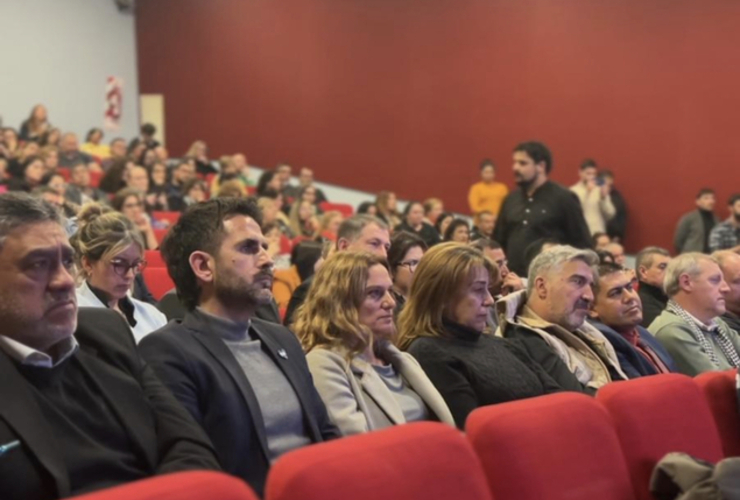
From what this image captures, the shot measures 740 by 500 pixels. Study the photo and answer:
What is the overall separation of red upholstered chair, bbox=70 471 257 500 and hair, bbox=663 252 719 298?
9.66 ft

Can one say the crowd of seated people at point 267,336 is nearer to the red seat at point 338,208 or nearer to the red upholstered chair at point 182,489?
the red upholstered chair at point 182,489

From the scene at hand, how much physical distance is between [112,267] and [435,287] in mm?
955

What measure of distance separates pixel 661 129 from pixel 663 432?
24.0 ft

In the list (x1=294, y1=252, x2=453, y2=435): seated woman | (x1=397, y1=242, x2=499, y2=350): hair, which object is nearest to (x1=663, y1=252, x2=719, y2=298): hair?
(x1=397, y1=242, x2=499, y2=350): hair

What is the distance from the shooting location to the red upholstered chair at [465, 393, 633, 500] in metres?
1.92

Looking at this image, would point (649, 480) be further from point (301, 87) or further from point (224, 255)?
point (301, 87)

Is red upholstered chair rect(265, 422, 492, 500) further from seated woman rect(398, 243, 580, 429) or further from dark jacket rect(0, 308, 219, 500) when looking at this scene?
seated woman rect(398, 243, 580, 429)

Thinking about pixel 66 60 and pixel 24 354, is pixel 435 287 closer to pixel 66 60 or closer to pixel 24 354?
pixel 24 354

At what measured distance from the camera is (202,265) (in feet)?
8.20

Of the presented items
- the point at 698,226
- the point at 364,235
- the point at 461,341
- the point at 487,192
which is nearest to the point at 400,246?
the point at 364,235

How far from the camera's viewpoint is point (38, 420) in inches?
69.4

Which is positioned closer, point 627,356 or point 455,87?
point 627,356

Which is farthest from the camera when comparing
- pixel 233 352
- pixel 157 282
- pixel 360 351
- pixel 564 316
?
pixel 157 282

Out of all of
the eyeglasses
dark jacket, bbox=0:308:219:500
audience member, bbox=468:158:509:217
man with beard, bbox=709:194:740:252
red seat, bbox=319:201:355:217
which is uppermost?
dark jacket, bbox=0:308:219:500
